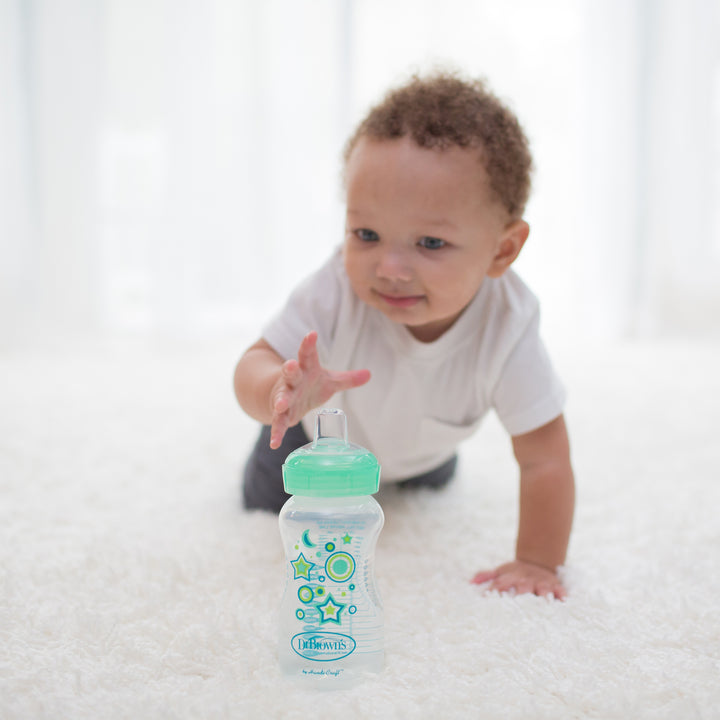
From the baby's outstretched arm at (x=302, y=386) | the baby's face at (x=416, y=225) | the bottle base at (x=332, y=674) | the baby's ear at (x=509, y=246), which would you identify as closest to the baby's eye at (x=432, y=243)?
the baby's face at (x=416, y=225)

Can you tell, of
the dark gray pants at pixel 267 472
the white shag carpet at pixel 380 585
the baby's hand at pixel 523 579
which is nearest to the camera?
the white shag carpet at pixel 380 585

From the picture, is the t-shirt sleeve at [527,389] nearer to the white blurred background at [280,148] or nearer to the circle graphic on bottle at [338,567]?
the circle graphic on bottle at [338,567]

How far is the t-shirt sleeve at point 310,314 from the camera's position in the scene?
3.24ft

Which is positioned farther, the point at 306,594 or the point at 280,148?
the point at 280,148

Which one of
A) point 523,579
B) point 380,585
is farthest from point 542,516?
point 380,585

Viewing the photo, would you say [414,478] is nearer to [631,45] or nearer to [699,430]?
[699,430]

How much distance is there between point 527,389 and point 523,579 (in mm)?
236

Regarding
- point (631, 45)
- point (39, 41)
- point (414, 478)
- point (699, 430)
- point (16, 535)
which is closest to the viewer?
point (16, 535)

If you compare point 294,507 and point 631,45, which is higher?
point 631,45

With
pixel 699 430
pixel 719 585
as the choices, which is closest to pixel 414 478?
pixel 719 585

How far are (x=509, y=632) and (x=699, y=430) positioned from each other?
3.36ft

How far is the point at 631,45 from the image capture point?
302 cm

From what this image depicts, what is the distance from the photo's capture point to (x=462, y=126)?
900 mm

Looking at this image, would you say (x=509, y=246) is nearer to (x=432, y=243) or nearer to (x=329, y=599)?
(x=432, y=243)
